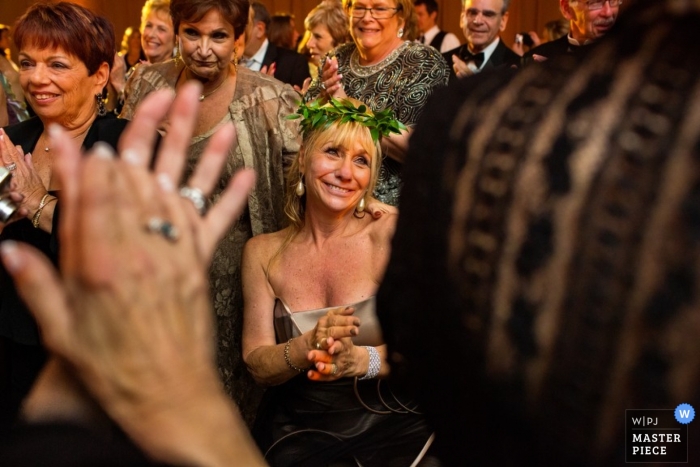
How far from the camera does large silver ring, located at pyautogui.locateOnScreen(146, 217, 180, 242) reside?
638mm

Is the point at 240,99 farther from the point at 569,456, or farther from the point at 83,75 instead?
the point at 569,456

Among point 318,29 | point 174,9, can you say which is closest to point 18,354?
point 174,9

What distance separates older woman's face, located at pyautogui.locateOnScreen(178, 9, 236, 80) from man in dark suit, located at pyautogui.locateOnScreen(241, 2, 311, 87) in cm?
276

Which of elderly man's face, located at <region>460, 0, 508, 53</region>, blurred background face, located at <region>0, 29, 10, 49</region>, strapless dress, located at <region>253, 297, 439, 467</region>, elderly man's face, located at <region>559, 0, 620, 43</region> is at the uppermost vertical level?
blurred background face, located at <region>0, 29, 10, 49</region>

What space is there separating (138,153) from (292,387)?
1.97 metres

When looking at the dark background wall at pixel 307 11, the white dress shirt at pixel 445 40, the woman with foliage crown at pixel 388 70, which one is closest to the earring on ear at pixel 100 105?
the woman with foliage crown at pixel 388 70

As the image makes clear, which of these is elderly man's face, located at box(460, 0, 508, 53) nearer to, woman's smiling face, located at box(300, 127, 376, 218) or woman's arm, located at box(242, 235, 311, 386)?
woman's smiling face, located at box(300, 127, 376, 218)

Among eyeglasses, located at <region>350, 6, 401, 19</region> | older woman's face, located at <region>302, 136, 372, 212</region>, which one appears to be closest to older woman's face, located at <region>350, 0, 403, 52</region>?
eyeglasses, located at <region>350, 6, 401, 19</region>

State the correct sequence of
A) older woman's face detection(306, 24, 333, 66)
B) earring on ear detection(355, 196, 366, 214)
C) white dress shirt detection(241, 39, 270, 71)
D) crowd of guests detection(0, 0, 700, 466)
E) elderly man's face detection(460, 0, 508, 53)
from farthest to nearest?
white dress shirt detection(241, 39, 270, 71) < older woman's face detection(306, 24, 333, 66) < elderly man's face detection(460, 0, 508, 53) < earring on ear detection(355, 196, 366, 214) < crowd of guests detection(0, 0, 700, 466)

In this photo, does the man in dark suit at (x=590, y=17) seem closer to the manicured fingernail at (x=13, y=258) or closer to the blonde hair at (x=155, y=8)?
the manicured fingernail at (x=13, y=258)

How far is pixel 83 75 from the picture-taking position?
2.60 meters

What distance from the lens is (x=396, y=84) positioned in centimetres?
329

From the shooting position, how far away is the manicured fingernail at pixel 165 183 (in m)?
0.68

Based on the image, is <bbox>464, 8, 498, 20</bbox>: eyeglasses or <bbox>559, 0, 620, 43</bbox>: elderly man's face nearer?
<bbox>559, 0, 620, 43</bbox>: elderly man's face
